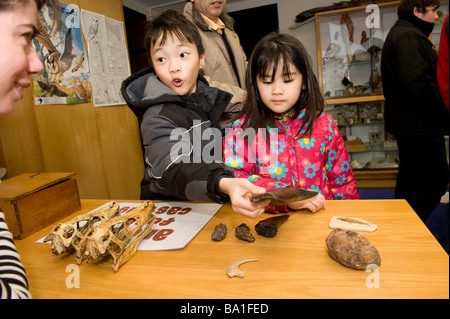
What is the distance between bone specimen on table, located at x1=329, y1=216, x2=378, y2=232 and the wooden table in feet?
0.06

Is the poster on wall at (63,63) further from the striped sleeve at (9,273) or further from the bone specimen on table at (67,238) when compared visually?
the striped sleeve at (9,273)

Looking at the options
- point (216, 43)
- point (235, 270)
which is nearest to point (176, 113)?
point (235, 270)

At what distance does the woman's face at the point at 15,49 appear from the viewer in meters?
0.54

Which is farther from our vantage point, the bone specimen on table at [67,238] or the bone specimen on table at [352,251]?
the bone specimen on table at [67,238]

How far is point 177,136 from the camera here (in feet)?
3.47

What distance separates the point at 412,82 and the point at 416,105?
0.65 feet

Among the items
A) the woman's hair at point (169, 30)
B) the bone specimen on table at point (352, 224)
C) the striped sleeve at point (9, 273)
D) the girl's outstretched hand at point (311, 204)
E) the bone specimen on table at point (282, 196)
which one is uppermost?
the woman's hair at point (169, 30)

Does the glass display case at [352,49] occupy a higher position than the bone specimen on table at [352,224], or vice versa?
the glass display case at [352,49]

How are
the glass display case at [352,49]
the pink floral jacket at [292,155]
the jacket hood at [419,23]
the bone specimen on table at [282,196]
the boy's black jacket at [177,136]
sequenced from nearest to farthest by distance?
the bone specimen on table at [282,196]
the boy's black jacket at [177,136]
the pink floral jacket at [292,155]
the jacket hood at [419,23]
the glass display case at [352,49]

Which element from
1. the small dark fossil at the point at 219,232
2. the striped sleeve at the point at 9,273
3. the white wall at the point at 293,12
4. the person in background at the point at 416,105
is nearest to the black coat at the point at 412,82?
the person in background at the point at 416,105

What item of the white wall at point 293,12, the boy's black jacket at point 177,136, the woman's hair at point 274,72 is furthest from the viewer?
the white wall at point 293,12

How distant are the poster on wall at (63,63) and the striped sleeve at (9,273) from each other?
5.16 ft

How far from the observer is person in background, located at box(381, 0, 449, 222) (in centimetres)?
176

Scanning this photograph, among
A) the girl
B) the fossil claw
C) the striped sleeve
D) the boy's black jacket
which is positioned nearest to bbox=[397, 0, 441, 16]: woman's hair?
the girl
